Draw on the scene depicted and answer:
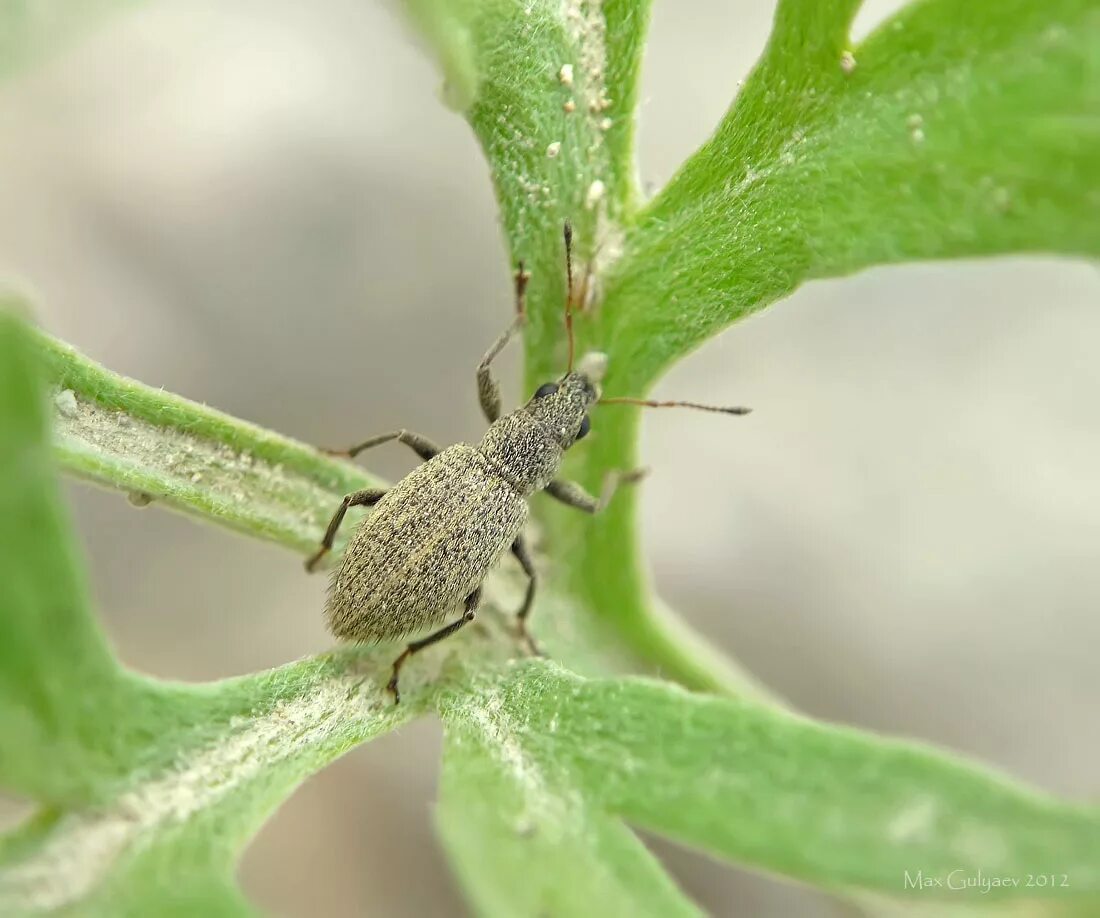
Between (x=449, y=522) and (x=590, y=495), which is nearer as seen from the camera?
(x=449, y=522)

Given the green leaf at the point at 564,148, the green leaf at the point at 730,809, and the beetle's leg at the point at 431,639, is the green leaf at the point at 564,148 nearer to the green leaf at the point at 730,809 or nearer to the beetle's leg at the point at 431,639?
the beetle's leg at the point at 431,639

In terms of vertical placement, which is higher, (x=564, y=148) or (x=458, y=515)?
(x=564, y=148)

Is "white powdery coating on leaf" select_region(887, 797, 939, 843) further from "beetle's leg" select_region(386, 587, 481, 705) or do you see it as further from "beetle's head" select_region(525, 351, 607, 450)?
"beetle's head" select_region(525, 351, 607, 450)

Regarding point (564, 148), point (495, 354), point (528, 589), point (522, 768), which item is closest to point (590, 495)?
point (528, 589)

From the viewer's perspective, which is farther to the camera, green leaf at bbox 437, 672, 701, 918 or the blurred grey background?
the blurred grey background

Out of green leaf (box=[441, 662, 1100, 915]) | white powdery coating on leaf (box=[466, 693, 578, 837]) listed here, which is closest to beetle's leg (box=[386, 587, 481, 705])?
white powdery coating on leaf (box=[466, 693, 578, 837])

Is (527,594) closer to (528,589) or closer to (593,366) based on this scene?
(528,589)

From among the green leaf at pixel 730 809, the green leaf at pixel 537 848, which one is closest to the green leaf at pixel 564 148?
the green leaf at pixel 730 809
